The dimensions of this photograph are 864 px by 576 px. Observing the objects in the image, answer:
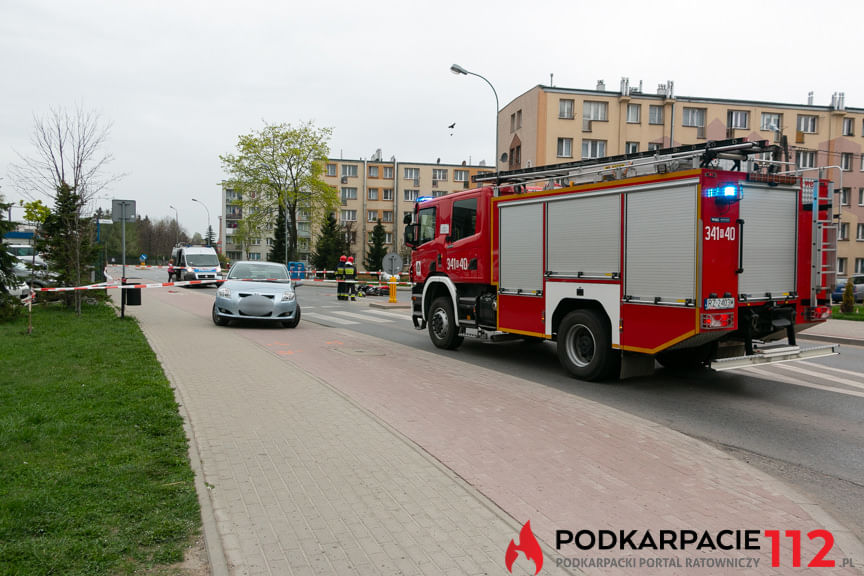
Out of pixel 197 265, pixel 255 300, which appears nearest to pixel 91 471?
pixel 255 300

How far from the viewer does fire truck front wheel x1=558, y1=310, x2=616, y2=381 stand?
852 cm

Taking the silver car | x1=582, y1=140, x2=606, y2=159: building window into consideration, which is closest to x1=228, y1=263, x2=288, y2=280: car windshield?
the silver car

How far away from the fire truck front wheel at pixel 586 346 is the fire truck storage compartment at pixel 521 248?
833 mm

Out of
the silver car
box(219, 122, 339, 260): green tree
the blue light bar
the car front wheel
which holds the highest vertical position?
box(219, 122, 339, 260): green tree

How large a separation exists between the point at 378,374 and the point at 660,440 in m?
4.30

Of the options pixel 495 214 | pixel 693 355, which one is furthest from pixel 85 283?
pixel 693 355

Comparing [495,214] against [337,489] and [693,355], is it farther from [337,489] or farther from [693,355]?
[337,489]

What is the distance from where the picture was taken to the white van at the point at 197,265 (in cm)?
3616

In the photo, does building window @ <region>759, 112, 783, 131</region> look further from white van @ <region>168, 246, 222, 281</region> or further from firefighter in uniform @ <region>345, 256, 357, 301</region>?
white van @ <region>168, 246, 222, 281</region>

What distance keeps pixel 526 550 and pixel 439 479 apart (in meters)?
1.18

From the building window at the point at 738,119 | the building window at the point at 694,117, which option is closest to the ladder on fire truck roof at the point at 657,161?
the building window at the point at 694,117

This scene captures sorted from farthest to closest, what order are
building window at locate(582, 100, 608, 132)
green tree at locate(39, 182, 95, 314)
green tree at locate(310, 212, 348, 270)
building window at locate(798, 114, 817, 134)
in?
green tree at locate(310, 212, 348, 270) < building window at locate(798, 114, 817, 134) < building window at locate(582, 100, 608, 132) < green tree at locate(39, 182, 95, 314)

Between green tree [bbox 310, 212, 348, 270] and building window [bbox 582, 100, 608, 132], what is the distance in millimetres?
24818

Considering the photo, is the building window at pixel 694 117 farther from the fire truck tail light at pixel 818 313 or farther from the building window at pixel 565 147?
the fire truck tail light at pixel 818 313
